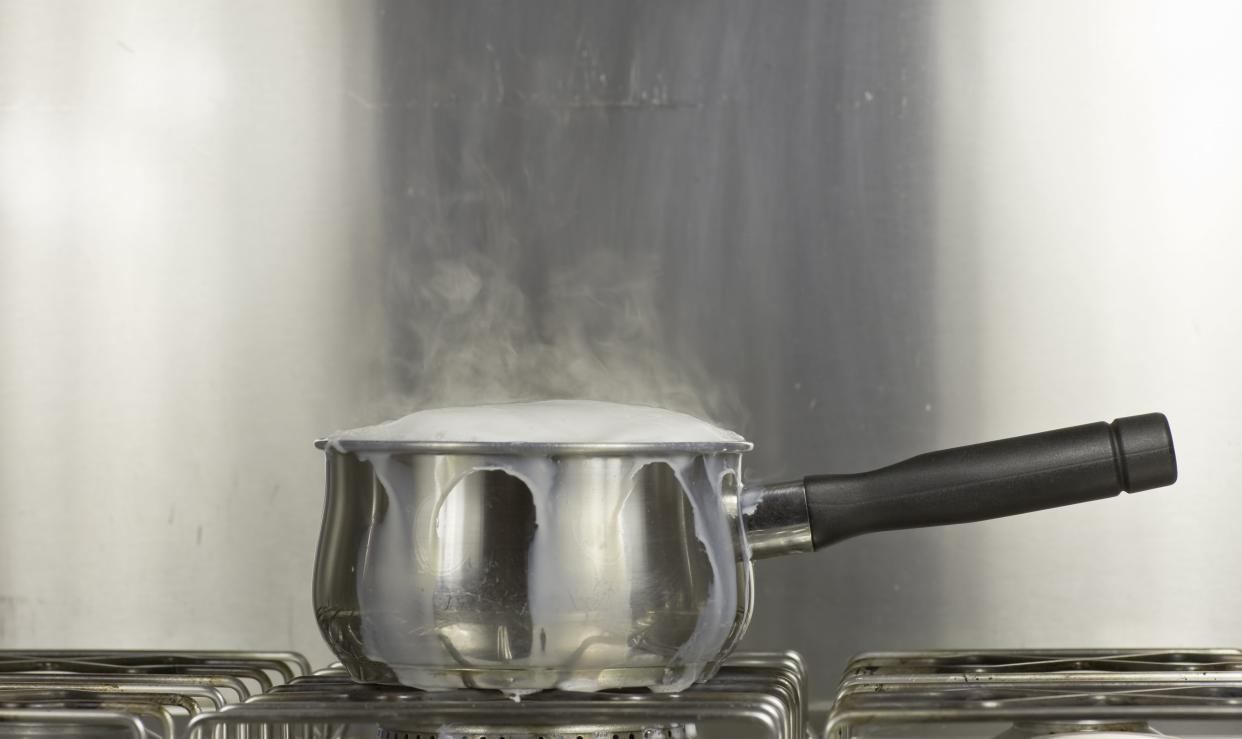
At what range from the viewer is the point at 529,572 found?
2.08 feet

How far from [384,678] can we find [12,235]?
0.63m

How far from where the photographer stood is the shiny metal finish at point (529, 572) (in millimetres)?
634

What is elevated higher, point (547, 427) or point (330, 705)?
point (547, 427)

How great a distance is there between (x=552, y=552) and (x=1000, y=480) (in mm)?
264

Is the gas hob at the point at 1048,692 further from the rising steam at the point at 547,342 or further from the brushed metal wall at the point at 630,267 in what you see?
the rising steam at the point at 547,342

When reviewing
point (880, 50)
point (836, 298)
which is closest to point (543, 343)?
point (836, 298)

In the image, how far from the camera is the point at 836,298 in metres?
1.01

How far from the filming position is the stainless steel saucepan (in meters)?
0.63

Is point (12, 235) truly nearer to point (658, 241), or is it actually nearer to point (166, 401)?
point (166, 401)

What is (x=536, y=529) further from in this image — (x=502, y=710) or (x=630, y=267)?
(x=630, y=267)

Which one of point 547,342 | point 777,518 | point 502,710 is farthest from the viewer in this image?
point 547,342

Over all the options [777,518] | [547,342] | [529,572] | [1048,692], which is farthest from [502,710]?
[547,342]

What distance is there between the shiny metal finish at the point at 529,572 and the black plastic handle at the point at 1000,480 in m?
0.09

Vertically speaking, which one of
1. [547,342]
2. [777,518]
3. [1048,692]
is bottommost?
[1048,692]
